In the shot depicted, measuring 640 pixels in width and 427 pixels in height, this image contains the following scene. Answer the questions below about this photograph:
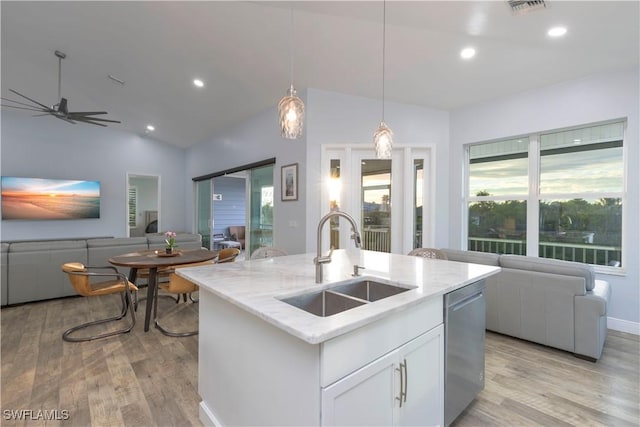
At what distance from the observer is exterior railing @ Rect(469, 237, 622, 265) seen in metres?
3.46

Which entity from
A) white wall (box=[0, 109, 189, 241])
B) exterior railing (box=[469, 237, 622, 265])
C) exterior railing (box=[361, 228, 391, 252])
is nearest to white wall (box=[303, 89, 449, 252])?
exterior railing (box=[469, 237, 622, 265])

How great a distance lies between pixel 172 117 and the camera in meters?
6.04

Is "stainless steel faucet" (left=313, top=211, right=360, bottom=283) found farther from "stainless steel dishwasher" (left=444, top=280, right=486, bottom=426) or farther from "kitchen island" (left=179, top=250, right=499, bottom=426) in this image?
"stainless steel dishwasher" (left=444, top=280, right=486, bottom=426)

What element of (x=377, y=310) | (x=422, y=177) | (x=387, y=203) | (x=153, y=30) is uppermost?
(x=153, y=30)

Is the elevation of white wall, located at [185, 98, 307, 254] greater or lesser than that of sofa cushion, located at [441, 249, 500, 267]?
greater

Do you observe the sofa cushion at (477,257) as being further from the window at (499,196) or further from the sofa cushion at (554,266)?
the window at (499,196)

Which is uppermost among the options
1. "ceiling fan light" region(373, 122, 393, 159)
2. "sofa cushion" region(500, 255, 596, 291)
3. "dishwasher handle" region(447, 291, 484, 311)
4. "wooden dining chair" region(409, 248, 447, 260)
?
"ceiling fan light" region(373, 122, 393, 159)

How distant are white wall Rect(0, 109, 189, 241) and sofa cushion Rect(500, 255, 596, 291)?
298 inches

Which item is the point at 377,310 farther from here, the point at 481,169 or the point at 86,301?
the point at 86,301

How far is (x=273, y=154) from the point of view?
15.7ft

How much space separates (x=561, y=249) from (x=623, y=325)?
38.3 inches

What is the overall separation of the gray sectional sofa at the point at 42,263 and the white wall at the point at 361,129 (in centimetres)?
311

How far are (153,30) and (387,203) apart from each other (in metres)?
3.65

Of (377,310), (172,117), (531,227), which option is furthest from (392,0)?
(172,117)
